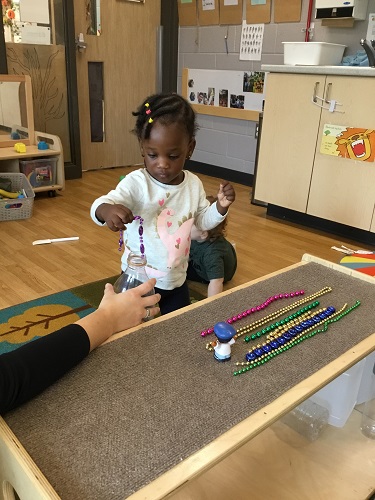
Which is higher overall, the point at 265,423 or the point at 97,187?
the point at 265,423

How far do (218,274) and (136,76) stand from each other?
2858mm

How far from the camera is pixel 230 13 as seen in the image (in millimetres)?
3699

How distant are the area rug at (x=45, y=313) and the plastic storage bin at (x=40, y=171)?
148 cm

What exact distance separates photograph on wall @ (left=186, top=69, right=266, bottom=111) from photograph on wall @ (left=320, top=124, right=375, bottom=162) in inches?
41.5

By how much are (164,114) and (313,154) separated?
5.66 feet

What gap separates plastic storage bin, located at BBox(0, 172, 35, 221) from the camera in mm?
2834

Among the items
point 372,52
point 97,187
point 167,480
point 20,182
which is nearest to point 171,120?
point 167,480

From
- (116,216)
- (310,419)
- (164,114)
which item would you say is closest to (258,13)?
(164,114)

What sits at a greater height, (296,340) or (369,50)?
(369,50)

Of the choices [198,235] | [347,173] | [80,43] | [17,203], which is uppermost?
[80,43]

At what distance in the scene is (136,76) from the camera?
4258 millimetres

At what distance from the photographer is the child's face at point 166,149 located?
1250 mm

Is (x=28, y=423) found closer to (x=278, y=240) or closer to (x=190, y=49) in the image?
(x=278, y=240)

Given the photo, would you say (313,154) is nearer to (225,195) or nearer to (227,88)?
(227,88)
